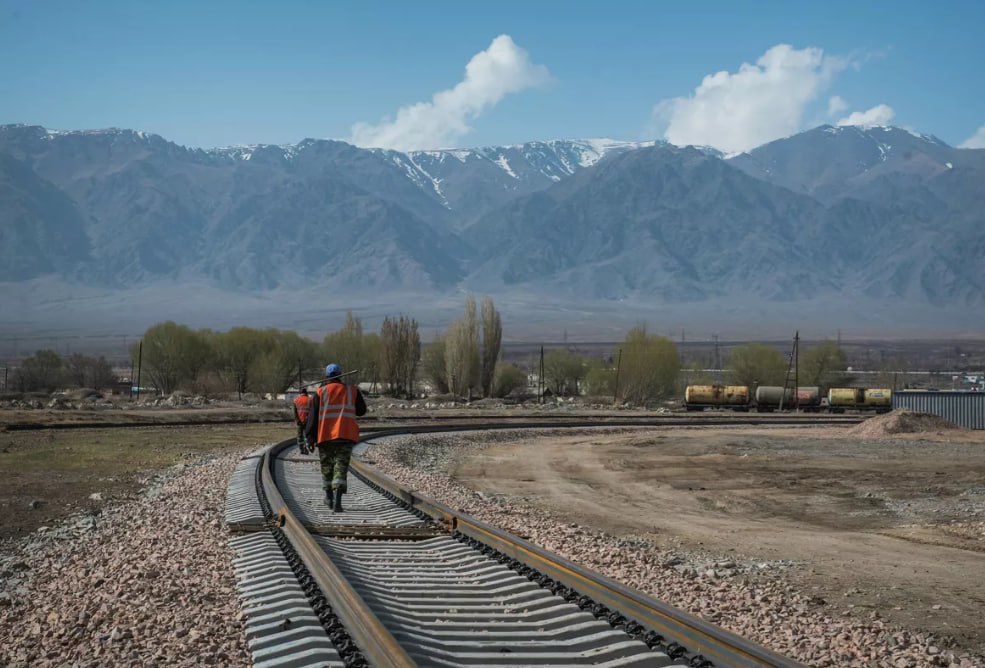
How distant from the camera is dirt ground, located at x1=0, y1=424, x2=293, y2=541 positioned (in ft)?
57.8

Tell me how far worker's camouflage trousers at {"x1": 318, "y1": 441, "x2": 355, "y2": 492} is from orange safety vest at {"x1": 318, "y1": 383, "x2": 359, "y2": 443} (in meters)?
0.13

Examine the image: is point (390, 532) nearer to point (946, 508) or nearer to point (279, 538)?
point (279, 538)

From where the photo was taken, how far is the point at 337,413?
516 inches

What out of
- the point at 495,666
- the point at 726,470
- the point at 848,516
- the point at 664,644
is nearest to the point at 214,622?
the point at 495,666

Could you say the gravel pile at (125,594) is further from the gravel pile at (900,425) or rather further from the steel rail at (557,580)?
the gravel pile at (900,425)

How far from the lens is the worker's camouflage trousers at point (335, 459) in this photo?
1328 cm

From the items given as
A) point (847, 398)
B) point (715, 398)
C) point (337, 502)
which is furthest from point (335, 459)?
point (847, 398)

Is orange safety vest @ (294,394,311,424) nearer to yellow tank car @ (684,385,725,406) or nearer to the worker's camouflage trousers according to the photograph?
the worker's camouflage trousers

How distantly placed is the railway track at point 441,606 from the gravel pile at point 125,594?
0.83 ft

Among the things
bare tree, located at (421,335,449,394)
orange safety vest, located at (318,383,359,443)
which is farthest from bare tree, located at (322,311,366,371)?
orange safety vest, located at (318,383,359,443)

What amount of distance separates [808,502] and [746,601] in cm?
1337

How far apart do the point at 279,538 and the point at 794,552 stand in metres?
6.02

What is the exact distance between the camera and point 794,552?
1320 cm

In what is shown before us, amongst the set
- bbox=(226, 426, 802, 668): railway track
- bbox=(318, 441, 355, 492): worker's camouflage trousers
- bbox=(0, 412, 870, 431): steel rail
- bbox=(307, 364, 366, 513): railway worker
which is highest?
bbox=(307, 364, 366, 513): railway worker
